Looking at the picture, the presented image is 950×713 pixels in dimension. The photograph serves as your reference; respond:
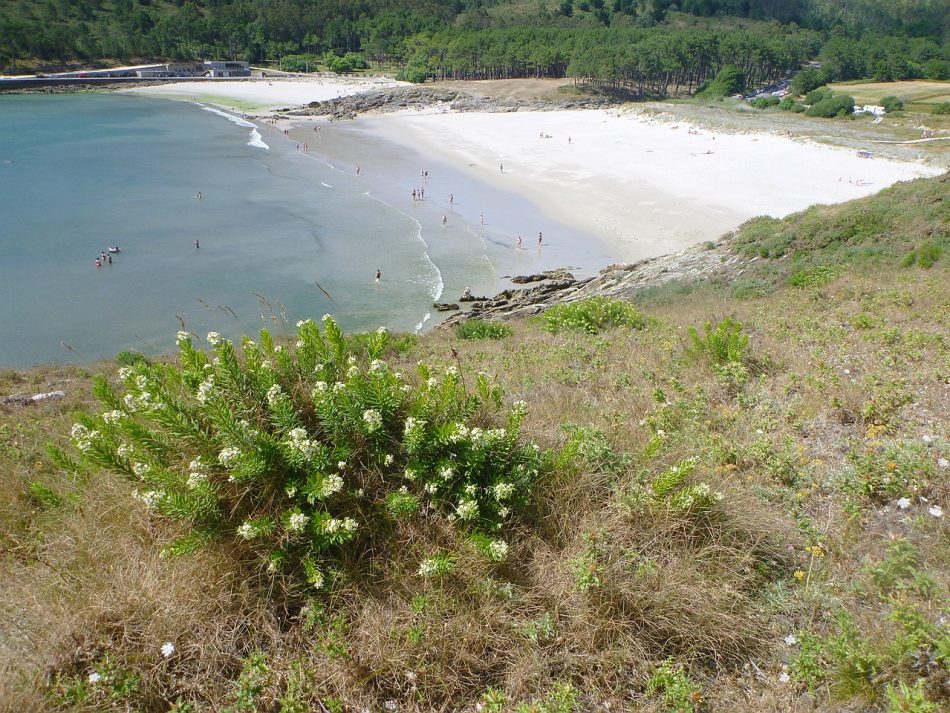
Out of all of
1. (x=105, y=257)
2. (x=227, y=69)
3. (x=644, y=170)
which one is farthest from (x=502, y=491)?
(x=227, y=69)

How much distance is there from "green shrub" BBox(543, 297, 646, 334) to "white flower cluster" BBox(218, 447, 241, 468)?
9.99 meters

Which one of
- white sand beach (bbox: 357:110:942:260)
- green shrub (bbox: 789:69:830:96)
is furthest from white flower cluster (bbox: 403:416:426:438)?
green shrub (bbox: 789:69:830:96)

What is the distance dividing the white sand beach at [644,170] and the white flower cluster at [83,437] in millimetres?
24998

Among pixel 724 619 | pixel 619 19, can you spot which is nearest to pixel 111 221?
pixel 724 619

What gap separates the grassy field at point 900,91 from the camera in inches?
2675

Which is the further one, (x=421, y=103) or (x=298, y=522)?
(x=421, y=103)

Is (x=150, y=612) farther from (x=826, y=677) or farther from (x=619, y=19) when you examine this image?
(x=619, y=19)

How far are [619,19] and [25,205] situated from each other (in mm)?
139727

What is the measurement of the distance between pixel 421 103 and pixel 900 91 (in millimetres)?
60919

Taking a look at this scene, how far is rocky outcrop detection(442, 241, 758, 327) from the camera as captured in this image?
2033 centimetres

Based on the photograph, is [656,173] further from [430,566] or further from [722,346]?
[430,566]

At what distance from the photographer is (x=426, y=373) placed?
13.6 feet

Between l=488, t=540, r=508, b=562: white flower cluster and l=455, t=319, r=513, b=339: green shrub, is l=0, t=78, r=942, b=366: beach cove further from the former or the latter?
l=488, t=540, r=508, b=562: white flower cluster

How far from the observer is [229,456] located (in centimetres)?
324
